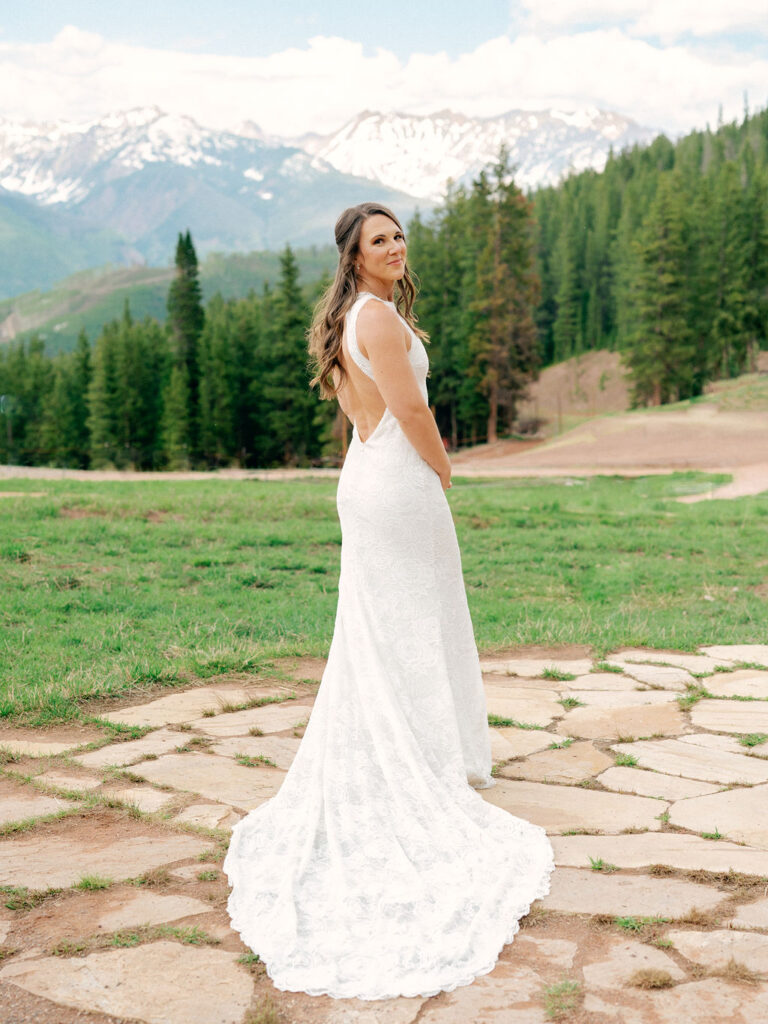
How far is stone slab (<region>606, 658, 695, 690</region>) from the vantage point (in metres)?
5.63

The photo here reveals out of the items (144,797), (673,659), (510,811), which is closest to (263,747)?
(144,797)

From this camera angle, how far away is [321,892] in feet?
10.1

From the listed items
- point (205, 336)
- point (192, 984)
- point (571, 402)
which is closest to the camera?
point (192, 984)

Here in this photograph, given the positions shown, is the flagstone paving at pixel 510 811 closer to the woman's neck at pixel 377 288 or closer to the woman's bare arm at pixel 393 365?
the woman's bare arm at pixel 393 365

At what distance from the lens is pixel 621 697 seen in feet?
17.7

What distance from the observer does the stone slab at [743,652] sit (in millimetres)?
6148

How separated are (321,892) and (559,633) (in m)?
4.10

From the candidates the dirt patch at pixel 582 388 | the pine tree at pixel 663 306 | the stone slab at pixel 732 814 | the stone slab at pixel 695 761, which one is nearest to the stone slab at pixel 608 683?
the stone slab at pixel 695 761

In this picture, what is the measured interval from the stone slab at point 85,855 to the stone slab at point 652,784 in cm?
177

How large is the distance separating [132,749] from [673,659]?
3592 millimetres

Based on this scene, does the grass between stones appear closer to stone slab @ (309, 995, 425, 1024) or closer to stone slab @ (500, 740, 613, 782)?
stone slab @ (309, 995, 425, 1024)

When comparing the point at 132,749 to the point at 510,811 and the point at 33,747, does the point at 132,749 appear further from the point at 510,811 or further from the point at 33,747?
the point at 510,811

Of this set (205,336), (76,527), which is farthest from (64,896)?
(205,336)

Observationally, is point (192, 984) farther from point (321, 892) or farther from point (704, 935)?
point (704, 935)
